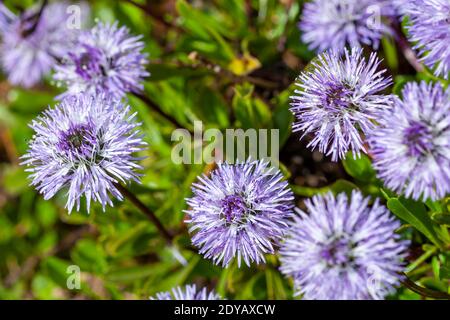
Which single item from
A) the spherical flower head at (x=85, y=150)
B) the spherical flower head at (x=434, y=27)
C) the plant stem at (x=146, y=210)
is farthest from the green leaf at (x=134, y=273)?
the spherical flower head at (x=434, y=27)

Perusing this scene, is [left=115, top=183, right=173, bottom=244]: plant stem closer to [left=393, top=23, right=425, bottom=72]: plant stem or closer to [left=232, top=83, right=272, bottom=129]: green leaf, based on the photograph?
[left=232, top=83, right=272, bottom=129]: green leaf

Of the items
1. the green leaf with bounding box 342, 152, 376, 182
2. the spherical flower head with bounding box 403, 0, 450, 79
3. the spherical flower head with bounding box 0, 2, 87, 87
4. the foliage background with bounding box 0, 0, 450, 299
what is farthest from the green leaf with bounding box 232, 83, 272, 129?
the spherical flower head with bounding box 0, 2, 87, 87

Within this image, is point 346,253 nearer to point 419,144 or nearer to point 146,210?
point 419,144

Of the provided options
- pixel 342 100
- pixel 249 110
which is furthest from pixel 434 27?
pixel 249 110

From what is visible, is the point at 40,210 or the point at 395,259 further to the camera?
the point at 40,210

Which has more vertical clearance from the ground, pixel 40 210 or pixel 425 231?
pixel 40 210

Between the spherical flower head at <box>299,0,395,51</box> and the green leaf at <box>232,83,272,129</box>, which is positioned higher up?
the spherical flower head at <box>299,0,395,51</box>
